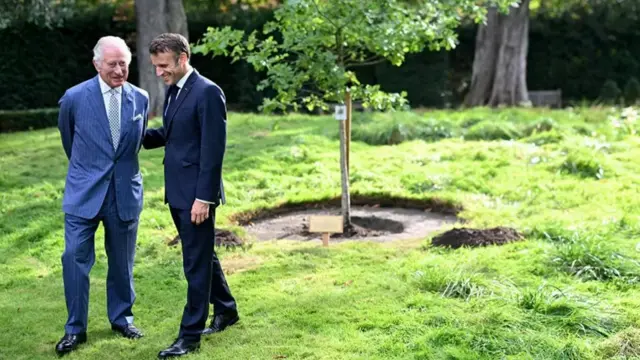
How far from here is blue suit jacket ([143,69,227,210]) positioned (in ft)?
14.1

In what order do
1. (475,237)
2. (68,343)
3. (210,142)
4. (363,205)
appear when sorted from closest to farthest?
(210,142) → (68,343) → (475,237) → (363,205)

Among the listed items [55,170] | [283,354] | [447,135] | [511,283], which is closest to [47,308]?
[283,354]

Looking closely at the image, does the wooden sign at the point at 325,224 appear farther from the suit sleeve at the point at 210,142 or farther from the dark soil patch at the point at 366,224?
the suit sleeve at the point at 210,142

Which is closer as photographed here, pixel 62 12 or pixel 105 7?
pixel 62 12

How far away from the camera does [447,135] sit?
12.7 meters

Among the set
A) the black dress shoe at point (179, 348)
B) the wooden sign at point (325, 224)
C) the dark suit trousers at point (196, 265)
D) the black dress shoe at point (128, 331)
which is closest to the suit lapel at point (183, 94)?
the dark suit trousers at point (196, 265)

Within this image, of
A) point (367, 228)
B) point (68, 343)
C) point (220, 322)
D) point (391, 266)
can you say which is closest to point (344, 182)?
point (367, 228)

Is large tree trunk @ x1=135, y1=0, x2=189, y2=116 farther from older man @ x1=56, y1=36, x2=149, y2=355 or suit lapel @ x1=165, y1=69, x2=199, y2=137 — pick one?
suit lapel @ x1=165, y1=69, x2=199, y2=137

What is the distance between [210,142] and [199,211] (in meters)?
0.39

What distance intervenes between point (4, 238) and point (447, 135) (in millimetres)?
7502

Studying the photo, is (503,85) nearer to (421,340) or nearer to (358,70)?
(358,70)

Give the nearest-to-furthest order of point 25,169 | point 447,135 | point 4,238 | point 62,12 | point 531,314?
point 531,314 < point 4,238 < point 25,169 < point 447,135 < point 62,12

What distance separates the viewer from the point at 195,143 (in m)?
4.41

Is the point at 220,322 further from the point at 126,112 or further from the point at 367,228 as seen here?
the point at 367,228
